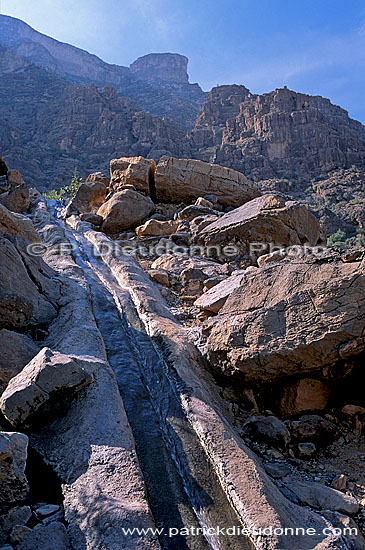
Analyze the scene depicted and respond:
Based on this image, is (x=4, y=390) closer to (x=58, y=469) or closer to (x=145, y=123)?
(x=58, y=469)

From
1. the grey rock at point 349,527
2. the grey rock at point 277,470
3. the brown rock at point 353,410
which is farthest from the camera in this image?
the brown rock at point 353,410

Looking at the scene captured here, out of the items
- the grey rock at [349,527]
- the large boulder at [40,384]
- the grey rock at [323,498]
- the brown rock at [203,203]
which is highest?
the brown rock at [203,203]

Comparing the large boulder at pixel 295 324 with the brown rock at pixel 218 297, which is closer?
the large boulder at pixel 295 324

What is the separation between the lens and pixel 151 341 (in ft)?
13.0

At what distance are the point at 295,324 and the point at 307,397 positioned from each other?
2.00 ft

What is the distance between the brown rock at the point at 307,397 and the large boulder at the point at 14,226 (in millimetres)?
4182

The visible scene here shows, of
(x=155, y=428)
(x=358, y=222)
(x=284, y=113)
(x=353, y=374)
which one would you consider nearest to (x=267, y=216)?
(x=353, y=374)

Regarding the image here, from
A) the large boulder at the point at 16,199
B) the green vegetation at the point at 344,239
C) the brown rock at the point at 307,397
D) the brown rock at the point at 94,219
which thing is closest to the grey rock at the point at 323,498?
the brown rock at the point at 307,397

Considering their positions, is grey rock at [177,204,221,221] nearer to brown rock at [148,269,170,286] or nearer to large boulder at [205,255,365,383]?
brown rock at [148,269,170,286]

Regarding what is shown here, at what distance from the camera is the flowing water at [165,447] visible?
218cm

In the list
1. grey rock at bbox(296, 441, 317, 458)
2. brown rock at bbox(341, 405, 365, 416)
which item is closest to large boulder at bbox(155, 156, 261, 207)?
brown rock at bbox(341, 405, 365, 416)

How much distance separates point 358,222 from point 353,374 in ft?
86.1

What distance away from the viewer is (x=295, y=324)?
3.15 meters

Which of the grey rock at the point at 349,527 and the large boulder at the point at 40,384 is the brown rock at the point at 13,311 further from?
the grey rock at the point at 349,527
